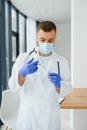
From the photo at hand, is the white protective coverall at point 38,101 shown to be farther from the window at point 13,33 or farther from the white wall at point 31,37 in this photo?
the white wall at point 31,37

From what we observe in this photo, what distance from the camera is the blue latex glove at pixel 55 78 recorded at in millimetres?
1488

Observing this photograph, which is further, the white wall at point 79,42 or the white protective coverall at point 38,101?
the white wall at point 79,42

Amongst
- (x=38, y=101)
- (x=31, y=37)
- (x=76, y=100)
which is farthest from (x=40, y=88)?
(x=31, y=37)

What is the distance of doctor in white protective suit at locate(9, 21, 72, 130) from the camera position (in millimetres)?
1513

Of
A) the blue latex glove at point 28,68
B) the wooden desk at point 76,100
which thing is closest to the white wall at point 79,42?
the wooden desk at point 76,100

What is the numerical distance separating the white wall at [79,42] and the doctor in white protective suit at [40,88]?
1795mm

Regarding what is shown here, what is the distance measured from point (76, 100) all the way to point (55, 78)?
46.1 inches

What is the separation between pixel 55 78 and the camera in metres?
1.48

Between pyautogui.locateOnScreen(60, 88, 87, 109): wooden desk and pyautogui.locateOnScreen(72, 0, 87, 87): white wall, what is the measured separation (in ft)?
0.76

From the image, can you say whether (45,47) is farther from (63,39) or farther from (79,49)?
(63,39)

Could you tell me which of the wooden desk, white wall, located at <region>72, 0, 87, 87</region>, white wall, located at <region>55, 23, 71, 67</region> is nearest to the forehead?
the wooden desk

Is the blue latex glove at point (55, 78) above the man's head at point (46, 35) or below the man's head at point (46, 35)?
below

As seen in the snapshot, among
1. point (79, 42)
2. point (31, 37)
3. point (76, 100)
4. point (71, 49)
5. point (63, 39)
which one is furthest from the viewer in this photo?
point (63, 39)

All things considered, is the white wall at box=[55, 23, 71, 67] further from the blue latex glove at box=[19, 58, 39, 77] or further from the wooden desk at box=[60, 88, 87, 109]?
the blue latex glove at box=[19, 58, 39, 77]
